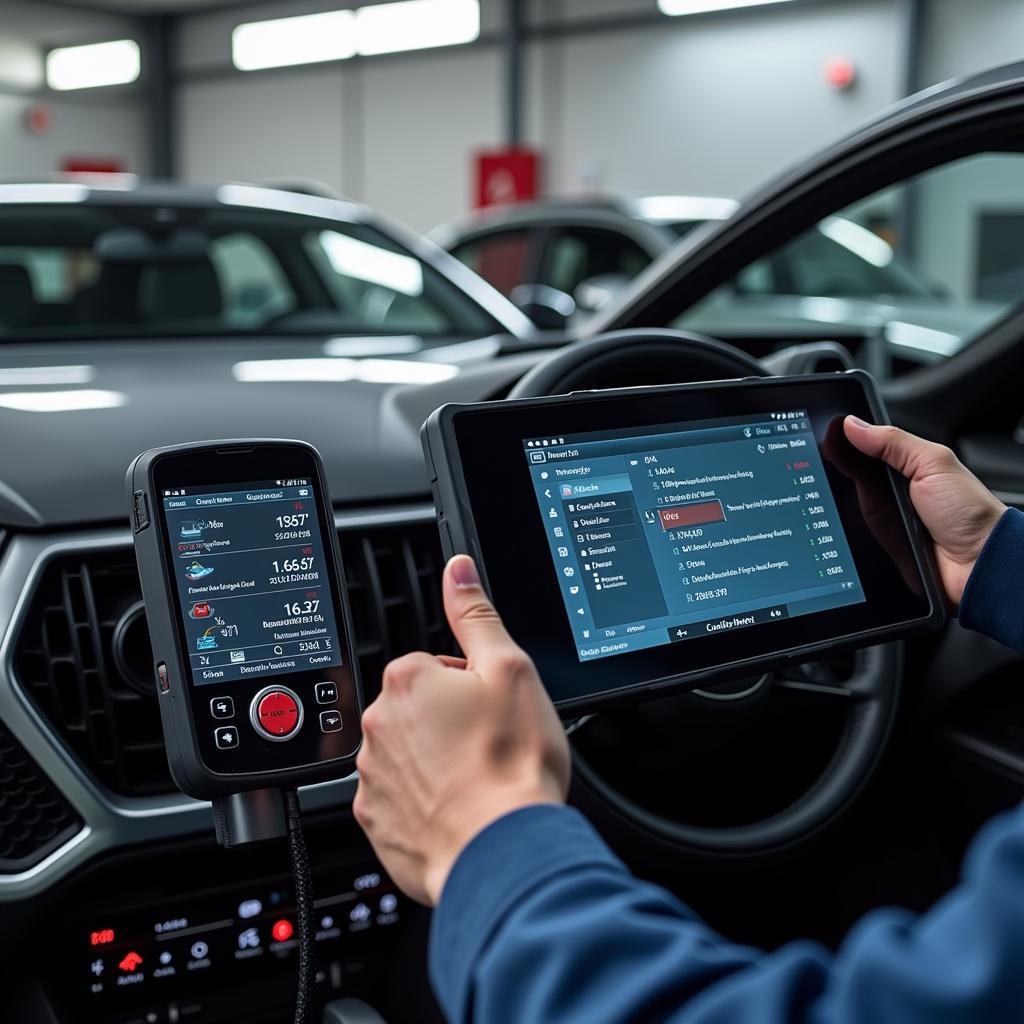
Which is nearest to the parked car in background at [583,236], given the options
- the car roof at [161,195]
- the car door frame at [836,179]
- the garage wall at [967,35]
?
the car roof at [161,195]

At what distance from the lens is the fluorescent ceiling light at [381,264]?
2.92m

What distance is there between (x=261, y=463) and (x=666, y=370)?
498 mm

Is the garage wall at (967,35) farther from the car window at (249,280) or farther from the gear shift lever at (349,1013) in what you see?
the gear shift lever at (349,1013)

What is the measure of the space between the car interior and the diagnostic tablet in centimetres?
8

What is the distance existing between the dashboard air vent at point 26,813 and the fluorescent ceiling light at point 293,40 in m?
12.5

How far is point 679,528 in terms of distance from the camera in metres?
1.17

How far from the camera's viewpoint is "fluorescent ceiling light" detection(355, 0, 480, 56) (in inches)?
473

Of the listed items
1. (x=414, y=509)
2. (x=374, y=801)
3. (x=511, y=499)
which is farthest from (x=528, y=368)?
(x=374, y=801)

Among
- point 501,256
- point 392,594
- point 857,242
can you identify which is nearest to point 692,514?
point 392,594

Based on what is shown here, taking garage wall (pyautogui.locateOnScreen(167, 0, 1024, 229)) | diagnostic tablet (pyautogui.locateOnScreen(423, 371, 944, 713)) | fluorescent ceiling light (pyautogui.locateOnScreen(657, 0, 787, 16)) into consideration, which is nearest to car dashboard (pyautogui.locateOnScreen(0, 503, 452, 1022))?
diagnostic tablet (pyautogui.locateOnScreen(423, 371, 944, 713))

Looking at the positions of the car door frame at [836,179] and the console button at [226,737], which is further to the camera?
the car door frame at [836,179]

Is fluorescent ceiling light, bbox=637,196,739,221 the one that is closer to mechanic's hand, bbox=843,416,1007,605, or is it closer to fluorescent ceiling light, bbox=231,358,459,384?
fluorescent ceiling light, bbox=231,358,459,384

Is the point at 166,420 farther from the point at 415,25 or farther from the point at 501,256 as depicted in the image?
the point at 415,25

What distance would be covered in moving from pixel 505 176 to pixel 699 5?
209 centimetres
